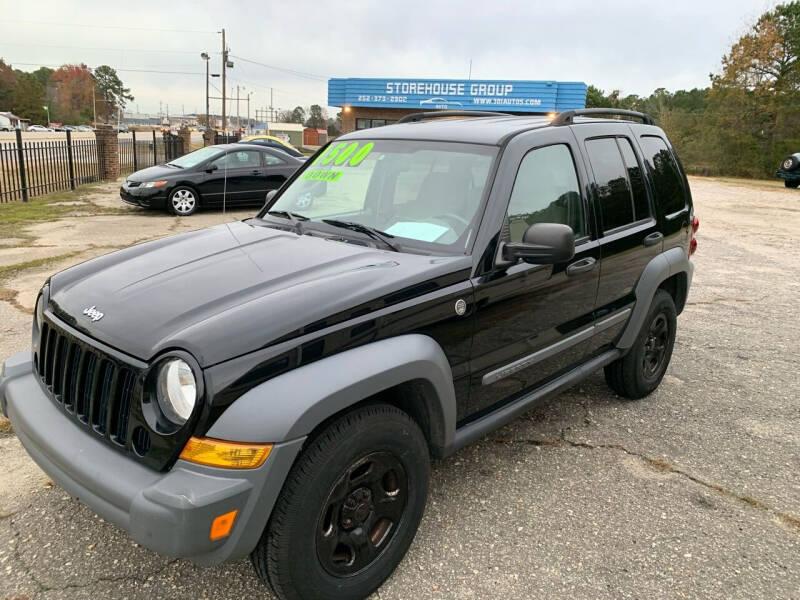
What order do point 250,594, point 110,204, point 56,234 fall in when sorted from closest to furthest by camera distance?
point 250,594 → point 56,234 → point 110,204

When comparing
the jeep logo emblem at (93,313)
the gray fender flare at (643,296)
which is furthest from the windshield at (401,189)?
the gray fender flare at (643,296)

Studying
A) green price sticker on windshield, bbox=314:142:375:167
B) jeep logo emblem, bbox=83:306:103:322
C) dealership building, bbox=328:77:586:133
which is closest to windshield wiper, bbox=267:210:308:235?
green price sticker on windshield, bbox=314:142:375:167

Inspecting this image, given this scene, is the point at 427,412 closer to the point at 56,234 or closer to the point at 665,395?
the point at 665,395

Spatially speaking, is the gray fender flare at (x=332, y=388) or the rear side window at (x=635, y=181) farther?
the rear side window at (x=635, y=181)

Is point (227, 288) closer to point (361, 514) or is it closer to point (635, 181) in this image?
point (361, 514)

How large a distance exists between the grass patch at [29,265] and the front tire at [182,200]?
413 cm

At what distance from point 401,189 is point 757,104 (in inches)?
1722

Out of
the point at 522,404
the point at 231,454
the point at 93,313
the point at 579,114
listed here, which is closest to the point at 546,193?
the point at 579,114

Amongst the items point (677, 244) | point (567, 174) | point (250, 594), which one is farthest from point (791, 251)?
point (250, 594)

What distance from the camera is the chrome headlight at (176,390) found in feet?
6.29

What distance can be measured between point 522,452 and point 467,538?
0.91 meters

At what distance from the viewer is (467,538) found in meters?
2.75

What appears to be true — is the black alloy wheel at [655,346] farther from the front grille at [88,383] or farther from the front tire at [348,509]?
the front grille at [88,383]

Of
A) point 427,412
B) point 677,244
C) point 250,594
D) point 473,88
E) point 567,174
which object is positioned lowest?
point 250,594
